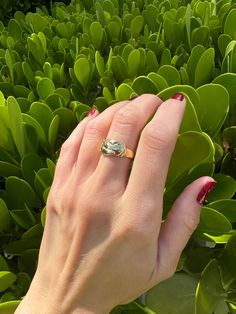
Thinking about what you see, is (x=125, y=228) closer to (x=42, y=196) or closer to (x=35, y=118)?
(x=42, y=196)

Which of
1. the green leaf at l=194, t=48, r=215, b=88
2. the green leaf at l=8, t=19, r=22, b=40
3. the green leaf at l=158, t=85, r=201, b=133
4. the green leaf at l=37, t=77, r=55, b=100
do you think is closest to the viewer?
the green leaf at l=158, t=85, r=201, b=133

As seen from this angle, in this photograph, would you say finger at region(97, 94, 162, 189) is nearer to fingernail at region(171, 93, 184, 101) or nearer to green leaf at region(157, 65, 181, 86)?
fingernail at region(171, 93, 184, 101)

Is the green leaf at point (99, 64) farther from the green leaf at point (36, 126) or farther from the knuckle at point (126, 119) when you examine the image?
the knuckle at point (126, 119)

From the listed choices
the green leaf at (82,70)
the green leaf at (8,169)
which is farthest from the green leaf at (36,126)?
the green leaf at (82,70)

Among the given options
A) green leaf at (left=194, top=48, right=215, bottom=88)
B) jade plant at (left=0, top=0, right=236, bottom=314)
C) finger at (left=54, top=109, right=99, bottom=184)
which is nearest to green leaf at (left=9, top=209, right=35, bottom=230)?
jade plant at (left=0, top=0, right=236, bottom=314)

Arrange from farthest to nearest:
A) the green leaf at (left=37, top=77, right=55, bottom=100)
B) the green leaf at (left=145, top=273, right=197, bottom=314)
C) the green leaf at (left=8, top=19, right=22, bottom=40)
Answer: the green leaf at (left=8, top=19, right=22, bottom=40) < the green leaf at (left=37, top=77, right=55, bottom=100) < the green leaf at (left=145, top=273, right=197, bottom=314)

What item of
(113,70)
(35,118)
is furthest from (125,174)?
(113,70)
